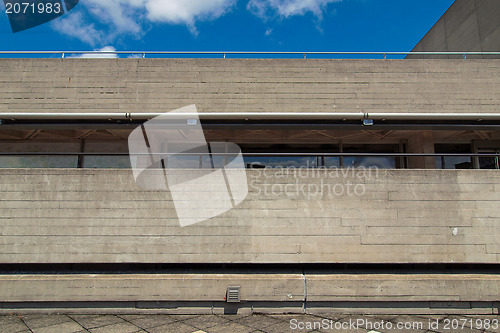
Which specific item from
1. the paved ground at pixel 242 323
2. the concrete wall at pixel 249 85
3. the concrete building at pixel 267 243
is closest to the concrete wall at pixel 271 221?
the concrete building at pixel 267 243

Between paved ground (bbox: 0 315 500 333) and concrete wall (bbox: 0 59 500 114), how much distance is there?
4.30m

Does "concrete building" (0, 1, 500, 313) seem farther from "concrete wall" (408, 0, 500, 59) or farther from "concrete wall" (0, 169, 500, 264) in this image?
"concrete wall" (408, 0, 500, 59)

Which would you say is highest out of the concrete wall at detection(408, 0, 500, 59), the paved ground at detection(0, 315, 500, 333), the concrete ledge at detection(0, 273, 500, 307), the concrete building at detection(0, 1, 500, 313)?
the concrete wall at detection(408, 0, 500, 59)

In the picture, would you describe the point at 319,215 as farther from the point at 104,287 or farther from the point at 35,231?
the point at 35,231

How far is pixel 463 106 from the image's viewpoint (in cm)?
652

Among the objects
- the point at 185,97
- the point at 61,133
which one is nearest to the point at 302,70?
the point at 185,97

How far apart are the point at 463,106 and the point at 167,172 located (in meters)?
6.86

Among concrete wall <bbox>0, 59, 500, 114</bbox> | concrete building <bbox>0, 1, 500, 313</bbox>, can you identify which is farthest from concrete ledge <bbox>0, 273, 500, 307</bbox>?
concrete wall <bbox>0, 59, 500, 114</bbox>

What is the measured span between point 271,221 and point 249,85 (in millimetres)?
3437

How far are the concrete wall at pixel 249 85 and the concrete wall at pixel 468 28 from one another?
117cm

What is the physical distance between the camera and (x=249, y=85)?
6.67m

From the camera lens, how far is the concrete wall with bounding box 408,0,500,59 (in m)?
8.97

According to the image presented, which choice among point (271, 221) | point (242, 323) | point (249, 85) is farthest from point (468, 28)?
point (242, 323)

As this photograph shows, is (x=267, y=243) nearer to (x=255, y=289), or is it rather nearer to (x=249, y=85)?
(x=255, y=289)
